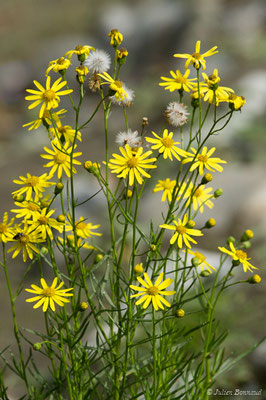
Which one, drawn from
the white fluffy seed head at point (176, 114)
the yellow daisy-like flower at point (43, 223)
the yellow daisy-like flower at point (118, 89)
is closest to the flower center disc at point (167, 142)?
the white fluffy seed head at point (176, 114)

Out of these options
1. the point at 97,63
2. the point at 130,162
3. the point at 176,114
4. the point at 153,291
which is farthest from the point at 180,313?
the point at 97,63

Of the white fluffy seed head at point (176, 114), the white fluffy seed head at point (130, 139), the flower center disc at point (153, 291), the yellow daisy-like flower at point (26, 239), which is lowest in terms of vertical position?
the flower center disc at point (153, 291)

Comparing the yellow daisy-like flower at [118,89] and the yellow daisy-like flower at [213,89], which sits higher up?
the yellow daisy-like flower at [118,89]

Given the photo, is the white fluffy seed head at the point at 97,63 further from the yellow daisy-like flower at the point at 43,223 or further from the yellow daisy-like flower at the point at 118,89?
the yellow daisy-like flower at the point at 43,223

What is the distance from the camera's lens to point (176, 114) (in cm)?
140

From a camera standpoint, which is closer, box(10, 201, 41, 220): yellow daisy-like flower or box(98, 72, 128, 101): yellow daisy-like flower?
box(98, 72, 128, 101): yellow daisy-like flower

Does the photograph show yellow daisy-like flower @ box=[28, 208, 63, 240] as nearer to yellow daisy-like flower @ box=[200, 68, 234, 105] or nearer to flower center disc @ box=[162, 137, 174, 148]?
flower center disc @ box=[162, 137, 174, 148]

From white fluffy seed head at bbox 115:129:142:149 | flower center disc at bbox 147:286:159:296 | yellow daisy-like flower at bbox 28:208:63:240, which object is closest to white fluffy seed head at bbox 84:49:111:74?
white fluffy seed head at bbox 115:129:142:149

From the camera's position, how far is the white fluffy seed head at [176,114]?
4.53 ft

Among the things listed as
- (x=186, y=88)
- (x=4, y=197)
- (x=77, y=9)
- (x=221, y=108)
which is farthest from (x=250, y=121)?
(x=77, y=9)

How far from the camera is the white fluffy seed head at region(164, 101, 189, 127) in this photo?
1382mm

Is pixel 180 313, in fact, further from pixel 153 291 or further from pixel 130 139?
pixel 130 139

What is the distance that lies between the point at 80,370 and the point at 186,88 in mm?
799

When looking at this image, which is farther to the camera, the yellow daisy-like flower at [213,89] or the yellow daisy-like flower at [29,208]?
the yellow daisy-like flower at [29,208]
